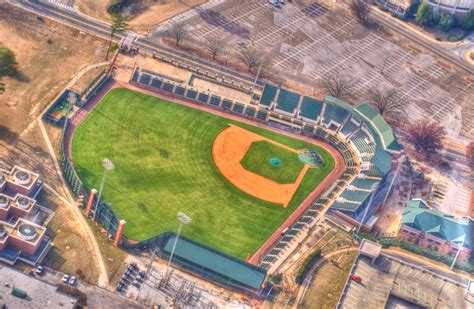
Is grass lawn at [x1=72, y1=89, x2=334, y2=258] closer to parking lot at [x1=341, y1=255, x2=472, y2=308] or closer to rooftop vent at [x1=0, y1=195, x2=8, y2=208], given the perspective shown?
rooftop vent at [x1=0, y1=195, x2=8, y2=208]

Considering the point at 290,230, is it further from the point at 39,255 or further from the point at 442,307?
the point at 39,255

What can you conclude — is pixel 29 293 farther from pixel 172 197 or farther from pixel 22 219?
pixel 172 197

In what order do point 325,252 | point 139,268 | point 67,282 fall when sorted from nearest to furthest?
point 67,282 < point 139,268 < point 325,252

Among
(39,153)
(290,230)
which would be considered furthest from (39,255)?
(290,230)

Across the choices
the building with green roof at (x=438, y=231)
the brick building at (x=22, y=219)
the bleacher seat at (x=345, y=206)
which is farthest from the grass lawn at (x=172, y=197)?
the building with green roof at (x=438, y=231)

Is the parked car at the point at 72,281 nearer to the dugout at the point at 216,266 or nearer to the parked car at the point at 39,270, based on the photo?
the parked car at the point at 39,270
